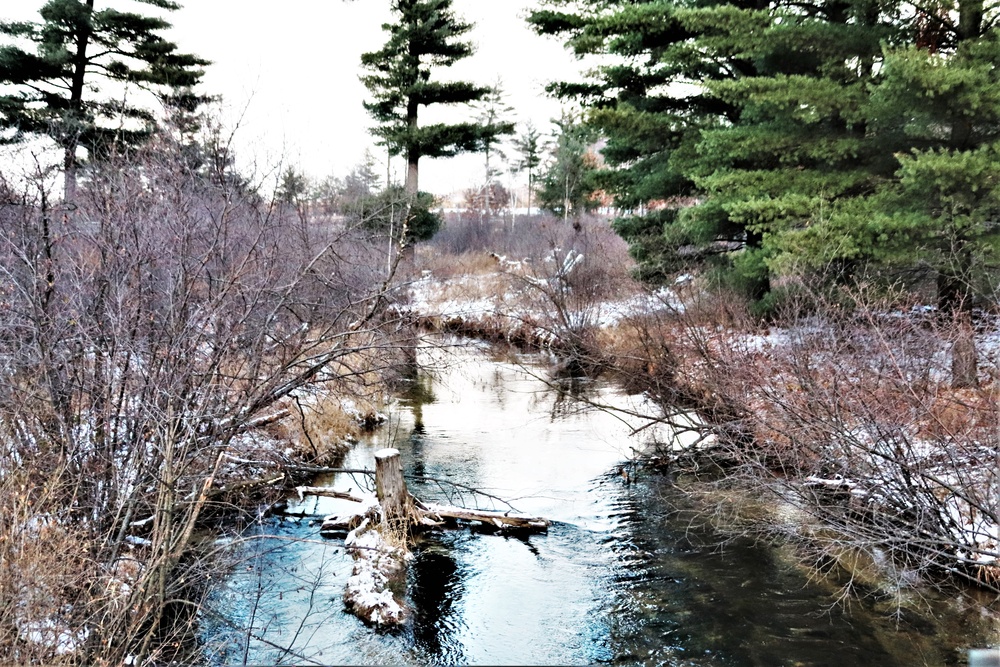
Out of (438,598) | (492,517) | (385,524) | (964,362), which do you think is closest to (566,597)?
(438,598)

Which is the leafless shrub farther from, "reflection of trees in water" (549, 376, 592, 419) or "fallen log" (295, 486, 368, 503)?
"fallen log" (295, 486, 368, 503)

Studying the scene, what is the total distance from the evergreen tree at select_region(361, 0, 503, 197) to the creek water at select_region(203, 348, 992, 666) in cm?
1884

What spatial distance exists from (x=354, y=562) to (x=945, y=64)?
10374mm

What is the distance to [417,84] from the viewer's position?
26.5 meters

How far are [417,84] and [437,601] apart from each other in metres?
22.8

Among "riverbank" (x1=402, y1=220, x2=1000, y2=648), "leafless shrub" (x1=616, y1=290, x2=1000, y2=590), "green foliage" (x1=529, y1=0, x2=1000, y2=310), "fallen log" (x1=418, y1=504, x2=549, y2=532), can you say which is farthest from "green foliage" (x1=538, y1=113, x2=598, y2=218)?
"fallen log" (x1=418, y1=504, x2=549, y2=532)

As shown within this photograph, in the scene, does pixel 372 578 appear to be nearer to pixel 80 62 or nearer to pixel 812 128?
pixel 812 128

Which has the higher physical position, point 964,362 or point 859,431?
point 964,362

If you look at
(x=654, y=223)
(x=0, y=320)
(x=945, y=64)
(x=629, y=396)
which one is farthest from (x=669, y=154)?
(x=0, y=320)

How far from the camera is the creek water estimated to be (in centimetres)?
630

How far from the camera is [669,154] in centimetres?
1720

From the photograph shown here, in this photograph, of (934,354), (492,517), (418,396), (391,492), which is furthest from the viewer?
(418,396)

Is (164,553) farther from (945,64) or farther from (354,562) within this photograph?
(945,64)

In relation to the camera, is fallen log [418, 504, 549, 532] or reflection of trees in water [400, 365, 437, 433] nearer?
fallen log [418, 504, 549, 532]
